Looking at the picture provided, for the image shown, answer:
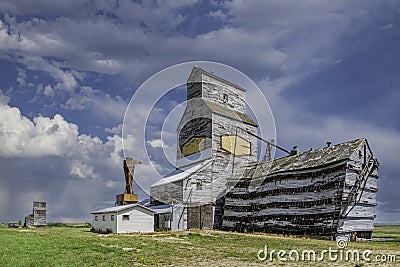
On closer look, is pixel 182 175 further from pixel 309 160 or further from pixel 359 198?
pixel 359 198

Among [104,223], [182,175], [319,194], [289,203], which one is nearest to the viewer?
[319,194]

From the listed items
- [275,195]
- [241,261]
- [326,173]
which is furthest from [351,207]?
[241,261]

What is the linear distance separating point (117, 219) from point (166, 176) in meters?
10.5

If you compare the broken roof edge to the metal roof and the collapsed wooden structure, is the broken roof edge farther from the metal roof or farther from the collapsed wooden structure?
the metal roof

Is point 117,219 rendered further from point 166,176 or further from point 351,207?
point 351,207

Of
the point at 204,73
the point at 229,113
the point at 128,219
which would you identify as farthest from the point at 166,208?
the point at 204,73

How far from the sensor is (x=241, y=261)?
17.7 meters

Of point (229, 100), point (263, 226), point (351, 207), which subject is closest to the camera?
point (351, 207)

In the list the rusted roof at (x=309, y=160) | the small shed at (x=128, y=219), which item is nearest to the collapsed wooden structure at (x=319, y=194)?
the rusted roof at (x=309, y=160)

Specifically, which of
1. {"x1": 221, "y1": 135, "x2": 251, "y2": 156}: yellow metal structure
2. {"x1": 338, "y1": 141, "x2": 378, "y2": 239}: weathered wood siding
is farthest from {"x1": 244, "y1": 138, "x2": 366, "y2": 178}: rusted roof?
{"x1": 221, "y1": 135, "x2": 251, "y2": 156}: yellow metal structure

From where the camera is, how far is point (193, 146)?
159ft

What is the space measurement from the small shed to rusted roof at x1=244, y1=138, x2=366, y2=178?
477 inches

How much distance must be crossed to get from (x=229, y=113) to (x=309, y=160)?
13650 mm

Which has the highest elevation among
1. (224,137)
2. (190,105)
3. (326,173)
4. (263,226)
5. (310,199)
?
(190,105)
